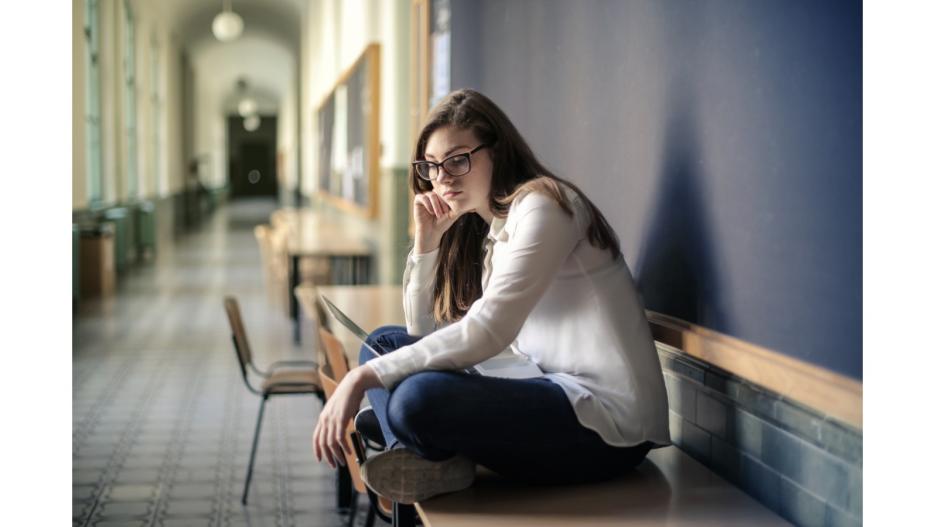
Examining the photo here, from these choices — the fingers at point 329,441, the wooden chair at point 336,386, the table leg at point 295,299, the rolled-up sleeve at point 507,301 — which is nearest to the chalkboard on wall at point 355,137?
the table leg at point 295,299

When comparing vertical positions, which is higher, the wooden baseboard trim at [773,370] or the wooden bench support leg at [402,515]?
the wooden baseboard trim at [773,370]

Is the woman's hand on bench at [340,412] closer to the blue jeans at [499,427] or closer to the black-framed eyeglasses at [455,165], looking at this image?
the blue jeans at [499,427]

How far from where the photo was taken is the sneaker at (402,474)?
5.85 ft

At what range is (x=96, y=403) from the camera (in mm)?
5496

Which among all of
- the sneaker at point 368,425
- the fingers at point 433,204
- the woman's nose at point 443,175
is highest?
the woman's nose at point 443,175

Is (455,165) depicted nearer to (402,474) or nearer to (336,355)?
(402,474)

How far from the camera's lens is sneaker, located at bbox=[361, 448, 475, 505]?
5.85ft

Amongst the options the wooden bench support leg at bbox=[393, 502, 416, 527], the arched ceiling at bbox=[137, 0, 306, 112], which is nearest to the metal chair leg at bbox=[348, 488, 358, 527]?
the wooden bench support leg at bbox=[393, 502, 416, 527]

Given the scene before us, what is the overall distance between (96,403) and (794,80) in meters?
4.74

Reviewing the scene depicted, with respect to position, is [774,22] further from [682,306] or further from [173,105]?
[173,105]

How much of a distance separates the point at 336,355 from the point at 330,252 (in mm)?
Result: 5154

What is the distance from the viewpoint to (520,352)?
2289 mm

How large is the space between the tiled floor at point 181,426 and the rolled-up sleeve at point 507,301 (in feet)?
6.36
